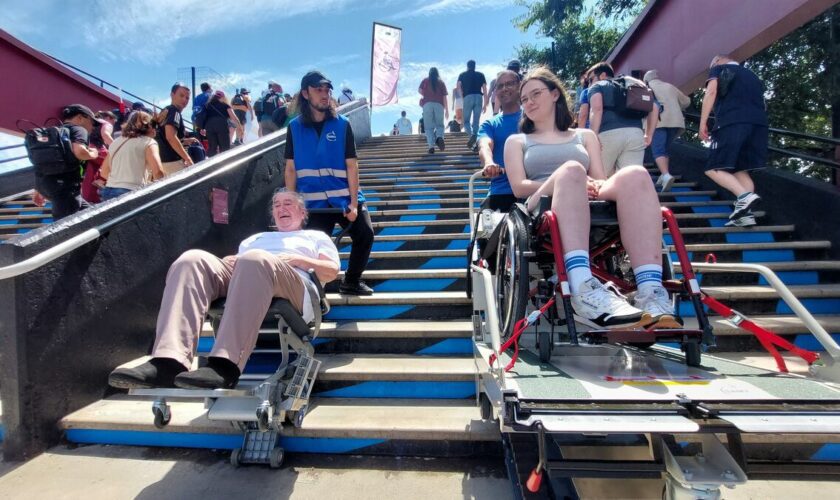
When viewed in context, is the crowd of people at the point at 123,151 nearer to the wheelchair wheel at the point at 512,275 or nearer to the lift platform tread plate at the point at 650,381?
the wheelchair wheel at the point at 512,275

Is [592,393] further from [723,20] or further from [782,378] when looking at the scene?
[723,20]

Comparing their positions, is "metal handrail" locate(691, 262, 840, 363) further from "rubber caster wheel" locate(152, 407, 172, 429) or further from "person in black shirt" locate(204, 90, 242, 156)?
"person in black shirt" locate(204, 90, 242, 156)

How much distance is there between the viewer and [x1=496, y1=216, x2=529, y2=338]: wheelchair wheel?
1799 mm

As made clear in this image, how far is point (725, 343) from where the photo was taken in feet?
8.47

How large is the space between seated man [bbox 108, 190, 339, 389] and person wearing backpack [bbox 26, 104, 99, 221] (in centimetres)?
303

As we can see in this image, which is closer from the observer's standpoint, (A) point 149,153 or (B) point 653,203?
(B) point 653,203

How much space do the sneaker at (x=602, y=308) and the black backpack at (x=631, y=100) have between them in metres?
2.99

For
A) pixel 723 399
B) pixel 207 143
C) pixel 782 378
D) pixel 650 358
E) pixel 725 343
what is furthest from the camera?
pixel 207 143

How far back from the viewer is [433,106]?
7980 millimetres

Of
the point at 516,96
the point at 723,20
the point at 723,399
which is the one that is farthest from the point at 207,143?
the point at 723,20

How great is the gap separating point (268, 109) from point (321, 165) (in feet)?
17.4

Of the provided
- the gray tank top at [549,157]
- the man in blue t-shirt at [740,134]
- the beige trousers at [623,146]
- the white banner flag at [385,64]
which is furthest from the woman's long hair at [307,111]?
the white banner flag at [385,64]

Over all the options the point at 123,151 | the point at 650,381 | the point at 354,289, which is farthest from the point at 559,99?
the point at 123,151

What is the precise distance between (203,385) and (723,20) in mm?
7176
